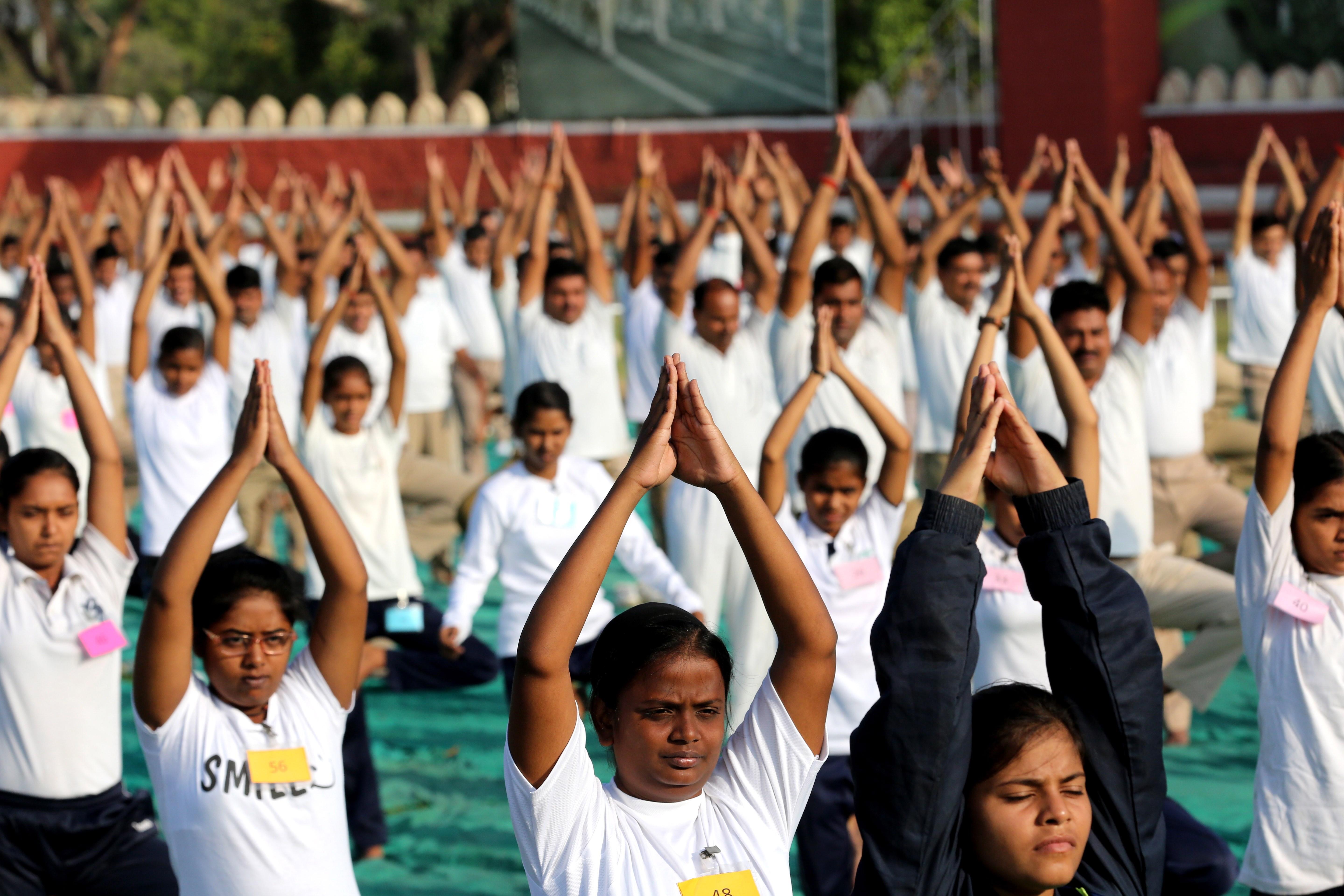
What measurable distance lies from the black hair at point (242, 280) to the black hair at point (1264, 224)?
5.47m

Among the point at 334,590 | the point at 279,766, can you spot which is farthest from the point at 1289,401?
the point at 279,766

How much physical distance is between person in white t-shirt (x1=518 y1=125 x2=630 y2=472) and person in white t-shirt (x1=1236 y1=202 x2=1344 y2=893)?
4.22 metres

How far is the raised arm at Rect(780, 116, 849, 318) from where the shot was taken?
19.8ft

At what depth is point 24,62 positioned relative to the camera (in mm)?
28094

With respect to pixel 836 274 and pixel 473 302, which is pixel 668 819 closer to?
pixel 836 274

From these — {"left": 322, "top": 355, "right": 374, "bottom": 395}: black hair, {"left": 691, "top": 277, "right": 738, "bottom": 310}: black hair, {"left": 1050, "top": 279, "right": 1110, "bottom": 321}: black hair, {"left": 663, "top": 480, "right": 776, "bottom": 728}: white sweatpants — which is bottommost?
{"left": 663, "top": 480, "right": 776, "bottom": 728}: white sweatpants

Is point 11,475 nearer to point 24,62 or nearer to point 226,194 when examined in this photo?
point 226,194

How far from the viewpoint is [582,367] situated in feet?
23.6

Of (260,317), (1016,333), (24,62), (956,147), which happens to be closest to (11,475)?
(1016,333)

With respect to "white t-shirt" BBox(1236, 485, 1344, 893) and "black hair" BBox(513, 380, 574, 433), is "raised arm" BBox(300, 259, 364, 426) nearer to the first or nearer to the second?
"black hair" BBox(513, 380, 574, 433)

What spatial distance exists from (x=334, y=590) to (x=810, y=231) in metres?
3.41

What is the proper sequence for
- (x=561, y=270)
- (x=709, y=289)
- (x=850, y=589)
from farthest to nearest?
1. (x=561, y=270)
2. (x=709, y=289)
3. (x=850, y=589)

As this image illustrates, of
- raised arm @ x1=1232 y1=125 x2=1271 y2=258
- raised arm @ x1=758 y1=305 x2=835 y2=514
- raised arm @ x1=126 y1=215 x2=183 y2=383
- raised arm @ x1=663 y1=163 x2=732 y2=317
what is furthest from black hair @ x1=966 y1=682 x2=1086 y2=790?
raised arm @ x1=1232 y1=125 x2=1271 y2=258

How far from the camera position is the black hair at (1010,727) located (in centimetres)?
215
